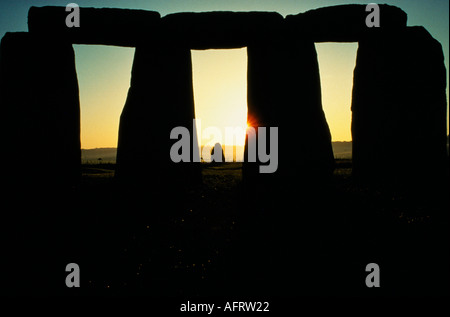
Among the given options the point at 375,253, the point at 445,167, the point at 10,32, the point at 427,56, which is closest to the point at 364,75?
the point at 427,56

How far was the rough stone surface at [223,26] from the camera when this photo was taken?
1023cm

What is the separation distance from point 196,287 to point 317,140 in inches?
248

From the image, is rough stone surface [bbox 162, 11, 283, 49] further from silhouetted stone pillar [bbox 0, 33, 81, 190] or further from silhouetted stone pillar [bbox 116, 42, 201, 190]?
silhouetted stone pillar [bbox 0, 33, 81, 190]

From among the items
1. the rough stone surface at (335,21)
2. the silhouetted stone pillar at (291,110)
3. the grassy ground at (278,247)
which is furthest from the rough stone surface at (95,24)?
the grassy ground at (278,247)

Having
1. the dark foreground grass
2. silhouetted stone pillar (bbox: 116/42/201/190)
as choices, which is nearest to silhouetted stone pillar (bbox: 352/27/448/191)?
the dark foreground grass

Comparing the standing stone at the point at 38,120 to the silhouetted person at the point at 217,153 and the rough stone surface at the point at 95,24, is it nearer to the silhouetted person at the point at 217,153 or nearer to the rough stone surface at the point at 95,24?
the rough stone surface at the point at 95,24

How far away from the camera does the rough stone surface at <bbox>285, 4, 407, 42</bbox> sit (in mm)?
10211

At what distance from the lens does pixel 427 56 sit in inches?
407

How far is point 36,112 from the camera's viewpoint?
1024 cm

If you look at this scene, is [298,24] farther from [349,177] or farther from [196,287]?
[196,287]

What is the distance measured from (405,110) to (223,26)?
203 inches

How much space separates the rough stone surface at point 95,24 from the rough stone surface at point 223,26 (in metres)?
0.56

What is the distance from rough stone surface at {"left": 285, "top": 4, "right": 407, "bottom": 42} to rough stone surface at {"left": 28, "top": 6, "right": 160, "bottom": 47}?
3747 mm
